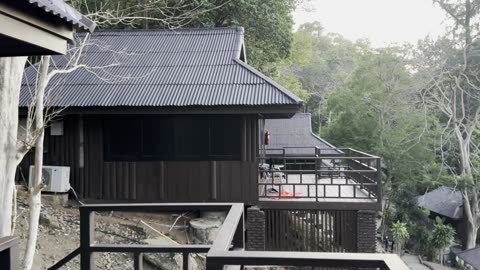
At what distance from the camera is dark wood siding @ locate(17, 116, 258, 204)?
28.1 feet

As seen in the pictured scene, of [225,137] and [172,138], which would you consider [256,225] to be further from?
[172,138]

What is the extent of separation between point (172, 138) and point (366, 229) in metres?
4.56

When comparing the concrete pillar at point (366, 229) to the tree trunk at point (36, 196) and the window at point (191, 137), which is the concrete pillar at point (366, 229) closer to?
the window at point (191, 137)

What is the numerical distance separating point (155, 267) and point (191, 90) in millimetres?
3663

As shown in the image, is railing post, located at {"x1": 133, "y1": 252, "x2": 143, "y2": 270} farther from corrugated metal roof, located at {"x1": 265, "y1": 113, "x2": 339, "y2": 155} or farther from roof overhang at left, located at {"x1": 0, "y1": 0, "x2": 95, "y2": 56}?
corrugated metal roof, located at {"x1": 265, "y1": 113, "x2": 339, "y2": 155}

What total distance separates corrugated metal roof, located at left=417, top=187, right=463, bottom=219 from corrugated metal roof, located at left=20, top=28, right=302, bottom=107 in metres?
17.5

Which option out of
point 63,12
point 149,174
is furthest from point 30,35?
point 149,174

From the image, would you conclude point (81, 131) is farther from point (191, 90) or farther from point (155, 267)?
point (155, 267)

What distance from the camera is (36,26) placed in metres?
1.94

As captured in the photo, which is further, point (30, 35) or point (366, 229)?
point (366, 229)

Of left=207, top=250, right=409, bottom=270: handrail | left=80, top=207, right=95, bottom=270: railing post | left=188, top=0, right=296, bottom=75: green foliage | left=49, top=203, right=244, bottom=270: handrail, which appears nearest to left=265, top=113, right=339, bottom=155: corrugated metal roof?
left=188, top=0, right=296, bottom=75: green foliage

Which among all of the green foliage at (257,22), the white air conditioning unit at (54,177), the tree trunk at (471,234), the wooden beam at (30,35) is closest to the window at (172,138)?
the white air conditioning unit at (54,177)

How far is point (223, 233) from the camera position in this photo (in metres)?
1.94

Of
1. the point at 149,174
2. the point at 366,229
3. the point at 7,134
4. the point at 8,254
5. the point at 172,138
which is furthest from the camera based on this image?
the point at 172,138
